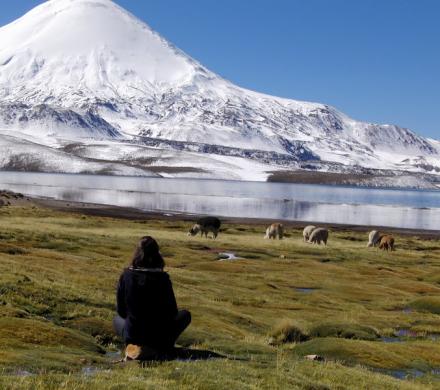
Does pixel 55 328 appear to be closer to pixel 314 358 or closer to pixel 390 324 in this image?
pixel 314 358

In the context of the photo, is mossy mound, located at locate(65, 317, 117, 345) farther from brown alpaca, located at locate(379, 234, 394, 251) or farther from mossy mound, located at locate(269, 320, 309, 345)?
brown alpaca, located at locate(379, 234, 394, 251)

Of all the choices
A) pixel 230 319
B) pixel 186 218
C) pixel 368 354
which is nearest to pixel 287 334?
pixel 230 319

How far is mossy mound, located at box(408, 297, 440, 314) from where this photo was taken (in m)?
44.5

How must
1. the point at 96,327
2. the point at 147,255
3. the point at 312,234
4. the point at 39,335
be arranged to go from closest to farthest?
the point at 147,255, the point at 39,335, the point at 96,327, the point at 312,234

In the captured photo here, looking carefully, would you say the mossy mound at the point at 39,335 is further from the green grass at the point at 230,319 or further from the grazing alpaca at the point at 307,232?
the grazing alpaca at the point at 307,232

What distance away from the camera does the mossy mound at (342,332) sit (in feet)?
98.1

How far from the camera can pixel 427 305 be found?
44969 millimetres

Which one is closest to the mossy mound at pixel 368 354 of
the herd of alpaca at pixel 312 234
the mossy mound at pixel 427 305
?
the mossy mound at pixel 427 305

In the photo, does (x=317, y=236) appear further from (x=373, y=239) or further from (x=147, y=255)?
(x=147, y=255)

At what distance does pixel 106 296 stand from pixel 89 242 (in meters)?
36.6

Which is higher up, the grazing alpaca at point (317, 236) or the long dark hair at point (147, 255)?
the long dark hair at point (147, 255)

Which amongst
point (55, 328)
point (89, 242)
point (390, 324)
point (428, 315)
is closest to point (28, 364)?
point (55, 328)

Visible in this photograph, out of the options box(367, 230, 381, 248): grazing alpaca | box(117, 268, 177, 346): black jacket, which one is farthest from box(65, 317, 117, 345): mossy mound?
box(367, 230, 381, 248): grazing alpaca

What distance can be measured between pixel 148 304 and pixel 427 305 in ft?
108
